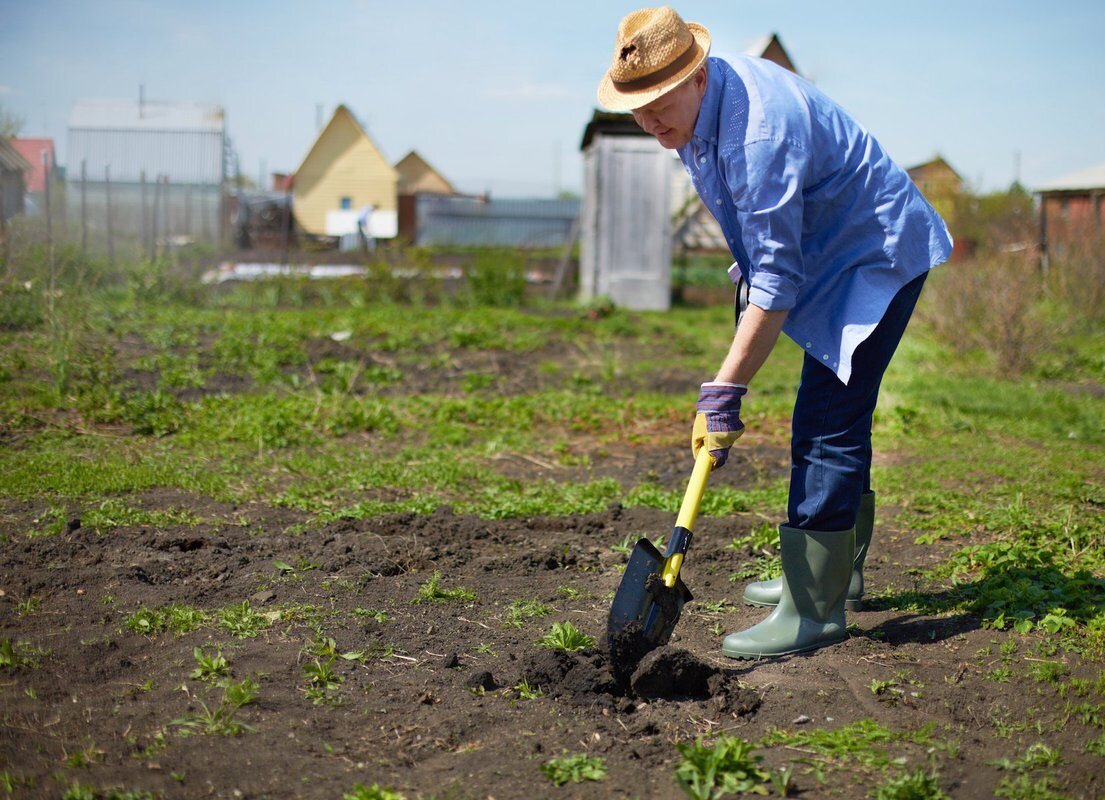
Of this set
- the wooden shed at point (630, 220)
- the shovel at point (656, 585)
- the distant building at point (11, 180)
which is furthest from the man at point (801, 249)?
the wooden shed at point (630, 220)

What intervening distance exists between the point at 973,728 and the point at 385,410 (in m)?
4.76

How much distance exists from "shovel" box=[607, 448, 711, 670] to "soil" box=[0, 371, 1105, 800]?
119 mm

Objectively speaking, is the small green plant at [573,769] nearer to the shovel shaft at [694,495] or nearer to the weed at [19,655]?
the shovel shaft at [694,495]

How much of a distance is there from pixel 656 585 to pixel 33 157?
17.3m

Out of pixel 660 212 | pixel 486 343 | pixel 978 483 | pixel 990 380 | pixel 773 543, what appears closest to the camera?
pixel 773 543

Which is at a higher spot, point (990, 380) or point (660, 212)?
point (660, 212)

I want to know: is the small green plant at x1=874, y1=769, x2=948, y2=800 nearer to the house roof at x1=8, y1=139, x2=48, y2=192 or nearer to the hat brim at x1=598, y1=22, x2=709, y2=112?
the hat brim at x1=598, y1=22, x2=709, y2=112

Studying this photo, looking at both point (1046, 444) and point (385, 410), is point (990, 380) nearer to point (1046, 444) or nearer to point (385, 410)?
point (1046, 444)

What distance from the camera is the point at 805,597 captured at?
3146 mm

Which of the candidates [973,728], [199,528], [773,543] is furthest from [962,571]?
[199,528]

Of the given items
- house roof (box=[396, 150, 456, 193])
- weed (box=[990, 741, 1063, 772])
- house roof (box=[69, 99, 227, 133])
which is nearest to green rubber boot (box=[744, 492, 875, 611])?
weed (box=[990, 741, 1063, 772])

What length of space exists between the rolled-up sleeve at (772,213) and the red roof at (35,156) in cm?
1417

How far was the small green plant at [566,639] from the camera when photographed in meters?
3.08

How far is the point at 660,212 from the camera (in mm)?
15828
